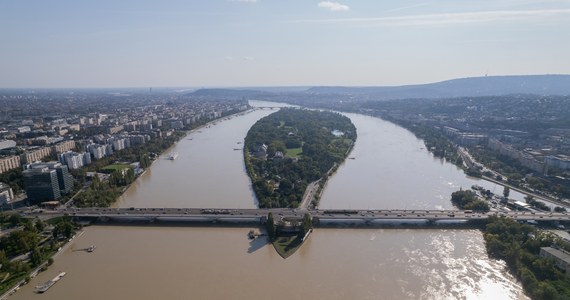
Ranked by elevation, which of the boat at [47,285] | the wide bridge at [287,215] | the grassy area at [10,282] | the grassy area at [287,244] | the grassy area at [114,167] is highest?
the wide bridge at [287,215]

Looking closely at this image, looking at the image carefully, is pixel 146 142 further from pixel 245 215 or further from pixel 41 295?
pixel 41 295

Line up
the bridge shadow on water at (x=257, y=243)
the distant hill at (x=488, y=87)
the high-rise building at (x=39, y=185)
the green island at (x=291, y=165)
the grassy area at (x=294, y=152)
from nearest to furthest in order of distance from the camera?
the bridge shadow on water at (x=257, y=243), the green island at (x=291, y=165), the high-rise building at (x=39, y=185), the grassy area at (x=294, y=152), the distant hill at (x=488, y=87)

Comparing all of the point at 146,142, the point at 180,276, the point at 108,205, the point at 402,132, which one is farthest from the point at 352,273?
the point at 402,132

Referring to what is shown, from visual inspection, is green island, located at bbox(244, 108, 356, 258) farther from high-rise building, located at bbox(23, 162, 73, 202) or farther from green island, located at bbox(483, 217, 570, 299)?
high-rise building, located at bbox(23, 162, 73, 202)

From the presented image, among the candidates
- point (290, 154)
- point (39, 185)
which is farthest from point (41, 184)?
point (290, 154)

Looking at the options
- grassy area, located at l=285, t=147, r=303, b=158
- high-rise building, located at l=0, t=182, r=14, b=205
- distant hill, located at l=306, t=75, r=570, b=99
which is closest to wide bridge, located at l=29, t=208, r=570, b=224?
high-rise building, located at l=0, t=182, r=14, b=205

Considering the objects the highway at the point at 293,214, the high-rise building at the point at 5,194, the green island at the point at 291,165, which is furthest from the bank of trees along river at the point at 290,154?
the high-rise building at the point at 5,194

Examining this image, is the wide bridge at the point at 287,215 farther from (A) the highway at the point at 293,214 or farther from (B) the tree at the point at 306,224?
(B) the tree at the point at 306,224
